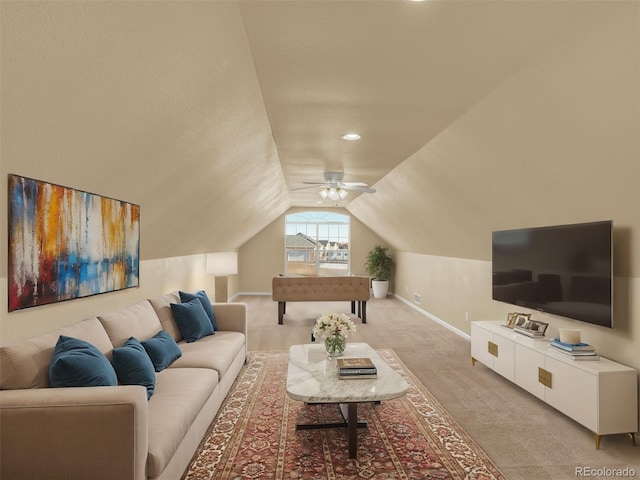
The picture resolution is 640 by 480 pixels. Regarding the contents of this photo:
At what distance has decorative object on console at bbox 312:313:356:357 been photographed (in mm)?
3413

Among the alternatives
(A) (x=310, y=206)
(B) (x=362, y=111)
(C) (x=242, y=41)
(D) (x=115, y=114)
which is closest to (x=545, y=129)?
(B) (x=362, y=111)

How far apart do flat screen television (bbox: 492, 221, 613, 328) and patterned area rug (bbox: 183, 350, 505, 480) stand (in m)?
1.41

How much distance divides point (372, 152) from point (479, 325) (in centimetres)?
235

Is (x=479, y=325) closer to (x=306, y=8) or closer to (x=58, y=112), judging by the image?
(x=306, y=8)

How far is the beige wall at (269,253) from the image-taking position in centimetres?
1072

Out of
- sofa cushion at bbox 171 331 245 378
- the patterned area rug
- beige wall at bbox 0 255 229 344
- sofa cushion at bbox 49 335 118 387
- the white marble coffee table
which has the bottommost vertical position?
the patterned area rug

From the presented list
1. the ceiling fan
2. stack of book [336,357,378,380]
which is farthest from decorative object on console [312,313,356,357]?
the ceiling fan

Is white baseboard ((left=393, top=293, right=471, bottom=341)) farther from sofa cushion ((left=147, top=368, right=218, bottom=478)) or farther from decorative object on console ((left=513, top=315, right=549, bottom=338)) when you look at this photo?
sofa cushion ((left=147, top=368, right=218, bottom=478))

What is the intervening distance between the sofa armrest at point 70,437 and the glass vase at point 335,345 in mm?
1914

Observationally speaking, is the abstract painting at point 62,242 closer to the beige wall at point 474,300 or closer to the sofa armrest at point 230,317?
the sofa armrest at point 230,317

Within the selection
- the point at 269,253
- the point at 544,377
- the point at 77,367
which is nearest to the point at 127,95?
the point at 77,367

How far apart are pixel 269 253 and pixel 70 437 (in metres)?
9.07

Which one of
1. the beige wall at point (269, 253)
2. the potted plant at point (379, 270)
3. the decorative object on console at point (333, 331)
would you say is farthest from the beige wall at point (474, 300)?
the decorative object on console at point (333, 331)

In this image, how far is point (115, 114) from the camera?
2.16 meters
